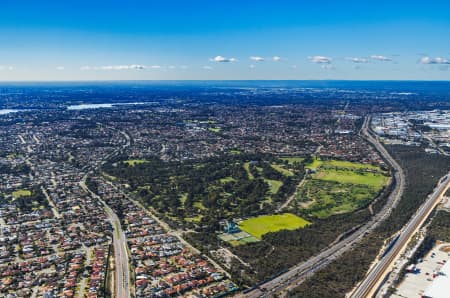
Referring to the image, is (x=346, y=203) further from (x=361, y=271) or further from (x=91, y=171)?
(x=91, y=171)

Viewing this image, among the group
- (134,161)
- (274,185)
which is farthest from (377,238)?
(134,161)

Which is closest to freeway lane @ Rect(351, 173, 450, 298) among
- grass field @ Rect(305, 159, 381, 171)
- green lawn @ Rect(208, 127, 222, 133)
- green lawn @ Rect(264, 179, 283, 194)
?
grass field @ Rect(305, 159, 381, 171)

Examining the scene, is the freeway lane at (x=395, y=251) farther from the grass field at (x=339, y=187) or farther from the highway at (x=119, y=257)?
the highway at (x=119, y=257)

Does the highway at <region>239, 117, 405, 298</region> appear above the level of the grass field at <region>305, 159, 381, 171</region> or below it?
below

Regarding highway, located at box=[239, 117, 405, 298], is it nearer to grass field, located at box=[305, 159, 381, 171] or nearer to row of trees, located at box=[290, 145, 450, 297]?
row of trees, located at box=[290, 145, 450, 297]

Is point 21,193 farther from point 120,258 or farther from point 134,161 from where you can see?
point 120,258

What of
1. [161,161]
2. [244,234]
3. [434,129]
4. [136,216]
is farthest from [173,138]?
[434,129]

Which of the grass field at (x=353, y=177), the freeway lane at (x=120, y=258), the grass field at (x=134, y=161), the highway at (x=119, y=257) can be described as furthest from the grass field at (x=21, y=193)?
the grass field at (x=353, y=177)
